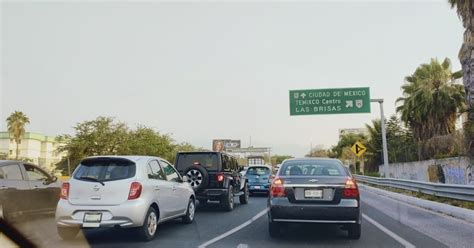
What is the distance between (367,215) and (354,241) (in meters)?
4.60

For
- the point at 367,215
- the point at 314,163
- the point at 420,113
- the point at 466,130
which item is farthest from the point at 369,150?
the point at 314,163

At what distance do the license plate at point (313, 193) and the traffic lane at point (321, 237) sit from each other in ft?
2.87

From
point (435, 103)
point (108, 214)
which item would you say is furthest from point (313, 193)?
→ point (435, 103)

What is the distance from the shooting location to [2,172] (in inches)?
383

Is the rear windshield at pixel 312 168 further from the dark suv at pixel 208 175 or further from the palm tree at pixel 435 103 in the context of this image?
the palm tree at pixel 435 103

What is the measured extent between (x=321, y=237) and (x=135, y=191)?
373 centimetres

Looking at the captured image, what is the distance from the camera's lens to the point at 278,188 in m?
8.20

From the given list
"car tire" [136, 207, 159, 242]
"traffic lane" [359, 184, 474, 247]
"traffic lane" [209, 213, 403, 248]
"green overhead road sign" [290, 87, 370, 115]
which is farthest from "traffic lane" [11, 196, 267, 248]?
"green overhead road sign" [290, 87, 370, 115]

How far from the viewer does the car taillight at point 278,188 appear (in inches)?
320

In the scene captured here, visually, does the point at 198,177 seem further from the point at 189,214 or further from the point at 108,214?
the point at 108,214

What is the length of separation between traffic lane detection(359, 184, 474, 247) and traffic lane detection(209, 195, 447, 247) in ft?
0.98

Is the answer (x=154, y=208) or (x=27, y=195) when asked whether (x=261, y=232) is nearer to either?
(x=154, y=208)

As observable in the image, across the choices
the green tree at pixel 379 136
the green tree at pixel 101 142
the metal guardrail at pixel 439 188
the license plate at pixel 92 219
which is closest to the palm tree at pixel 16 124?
the green tree at pixel 101 142

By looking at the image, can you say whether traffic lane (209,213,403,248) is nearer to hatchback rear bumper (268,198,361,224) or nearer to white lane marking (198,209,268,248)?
white lane marking (198,209,268,248)
